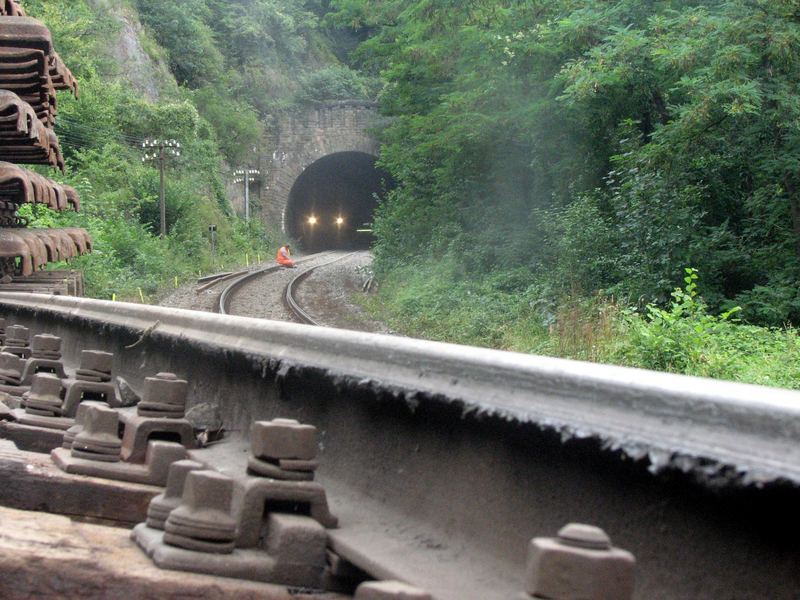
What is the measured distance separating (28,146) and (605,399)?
22.9ft

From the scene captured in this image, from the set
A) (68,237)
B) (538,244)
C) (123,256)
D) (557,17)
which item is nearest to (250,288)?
(123,256)

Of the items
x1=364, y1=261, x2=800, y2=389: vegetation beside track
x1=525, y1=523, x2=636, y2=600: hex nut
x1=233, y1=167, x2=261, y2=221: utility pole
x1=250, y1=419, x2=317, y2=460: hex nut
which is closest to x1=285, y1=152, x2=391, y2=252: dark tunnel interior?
x1=233, y1=167, x2=261, y2=221: utility pole

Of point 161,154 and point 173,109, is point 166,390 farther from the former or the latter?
point 173,109

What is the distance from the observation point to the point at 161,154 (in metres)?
36.5

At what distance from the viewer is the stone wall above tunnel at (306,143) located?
53531 millimetres

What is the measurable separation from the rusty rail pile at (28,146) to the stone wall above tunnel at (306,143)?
144 ft

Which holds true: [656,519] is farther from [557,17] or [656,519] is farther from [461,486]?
[557,17]

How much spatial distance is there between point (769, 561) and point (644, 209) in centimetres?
1492

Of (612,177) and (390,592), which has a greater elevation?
(612,177)

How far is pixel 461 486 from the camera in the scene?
186 centimetres

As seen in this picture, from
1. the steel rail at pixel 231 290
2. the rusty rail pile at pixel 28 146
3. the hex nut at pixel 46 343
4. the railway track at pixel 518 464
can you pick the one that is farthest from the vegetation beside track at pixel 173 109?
the railway track at pixel 518 464

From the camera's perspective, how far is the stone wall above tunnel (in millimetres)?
53531

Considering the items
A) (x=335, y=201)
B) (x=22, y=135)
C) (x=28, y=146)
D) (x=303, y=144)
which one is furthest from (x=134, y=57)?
(x=22, y=135)

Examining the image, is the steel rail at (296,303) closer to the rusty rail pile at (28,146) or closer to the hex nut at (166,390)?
the rusty rail pile at (28,146)
